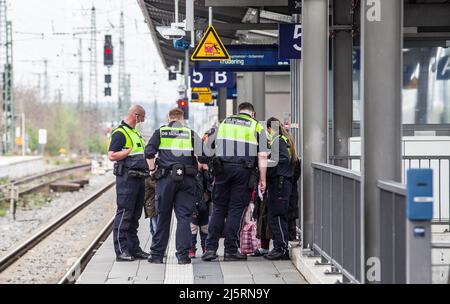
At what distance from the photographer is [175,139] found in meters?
11.7

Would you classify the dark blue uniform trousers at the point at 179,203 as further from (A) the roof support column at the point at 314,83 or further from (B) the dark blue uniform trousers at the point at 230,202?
(A) the roof support column at the point at 314,83

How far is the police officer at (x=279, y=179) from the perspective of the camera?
12.1 m

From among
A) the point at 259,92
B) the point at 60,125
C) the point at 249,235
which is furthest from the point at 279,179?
the point at 60,125

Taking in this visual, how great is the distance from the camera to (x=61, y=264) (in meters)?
17.6

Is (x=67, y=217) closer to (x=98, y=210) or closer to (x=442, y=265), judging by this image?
(x=98, y=210)

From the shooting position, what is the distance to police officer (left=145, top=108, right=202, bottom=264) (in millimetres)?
11664

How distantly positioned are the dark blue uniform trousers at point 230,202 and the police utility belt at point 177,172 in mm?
397

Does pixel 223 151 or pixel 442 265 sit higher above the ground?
pixel 223 151

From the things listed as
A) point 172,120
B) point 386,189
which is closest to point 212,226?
point 172,120

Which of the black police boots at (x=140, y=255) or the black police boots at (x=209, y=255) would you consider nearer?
the black police boots at (x=209, y=255)

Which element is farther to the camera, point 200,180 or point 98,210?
point 98,210

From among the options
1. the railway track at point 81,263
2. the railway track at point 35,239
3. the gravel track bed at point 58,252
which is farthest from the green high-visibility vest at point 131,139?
the railway track at point 35,239

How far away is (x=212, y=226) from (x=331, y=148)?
3930 millimetres

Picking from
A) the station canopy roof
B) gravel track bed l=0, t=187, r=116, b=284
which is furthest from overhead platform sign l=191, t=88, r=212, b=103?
the station canopy roof
